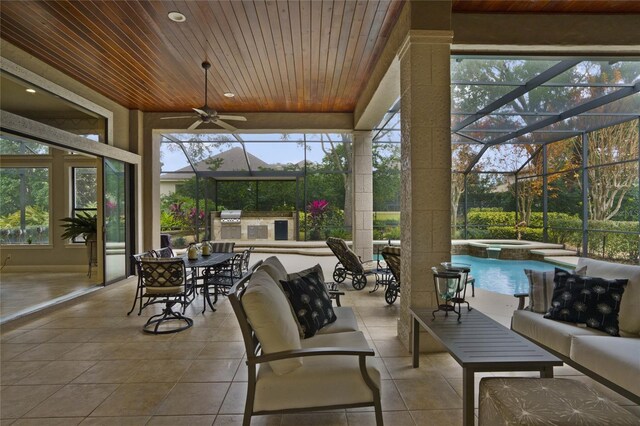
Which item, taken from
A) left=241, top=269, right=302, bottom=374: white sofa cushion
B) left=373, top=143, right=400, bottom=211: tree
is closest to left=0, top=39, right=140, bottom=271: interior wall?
left=241, top=269, right=302, bottom=374: white sofa cushion

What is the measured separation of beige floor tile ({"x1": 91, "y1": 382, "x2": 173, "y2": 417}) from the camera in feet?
7.50

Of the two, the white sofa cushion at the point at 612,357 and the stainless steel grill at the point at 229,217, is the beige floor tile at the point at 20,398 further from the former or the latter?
the stainless steel grill at the point at 229,217

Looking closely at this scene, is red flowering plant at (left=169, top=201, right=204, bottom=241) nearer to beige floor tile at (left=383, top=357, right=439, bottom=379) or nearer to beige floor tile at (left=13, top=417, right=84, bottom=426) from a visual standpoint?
beige floor tile at (left=13, top=417, right=84, bottom=426)

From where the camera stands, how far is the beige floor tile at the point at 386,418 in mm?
2133

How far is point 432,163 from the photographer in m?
3.24

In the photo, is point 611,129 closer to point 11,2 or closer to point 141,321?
point 141,321

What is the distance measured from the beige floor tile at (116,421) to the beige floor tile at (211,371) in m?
0.52

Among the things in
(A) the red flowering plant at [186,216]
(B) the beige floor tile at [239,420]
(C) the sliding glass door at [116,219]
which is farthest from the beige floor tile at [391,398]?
(A) the red flowering plant at [186,216]

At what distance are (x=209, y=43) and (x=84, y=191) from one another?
564 cm

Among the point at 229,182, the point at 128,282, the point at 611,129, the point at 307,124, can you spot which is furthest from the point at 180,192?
the point at 611,129

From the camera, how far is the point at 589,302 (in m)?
2.65

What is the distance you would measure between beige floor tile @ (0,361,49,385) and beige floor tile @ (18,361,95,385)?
59mm

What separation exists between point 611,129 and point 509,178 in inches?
127

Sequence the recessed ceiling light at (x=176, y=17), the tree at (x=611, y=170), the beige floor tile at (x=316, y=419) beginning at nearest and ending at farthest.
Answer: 1. the beige floor tile at (x=316, y=419)
2. the recessed ceiling light at (x=176, y=17)
3. the tree at (x=611, y=170)
